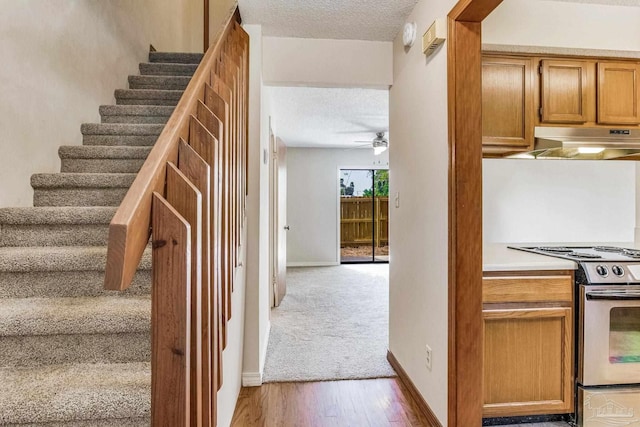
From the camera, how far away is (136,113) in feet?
8.54

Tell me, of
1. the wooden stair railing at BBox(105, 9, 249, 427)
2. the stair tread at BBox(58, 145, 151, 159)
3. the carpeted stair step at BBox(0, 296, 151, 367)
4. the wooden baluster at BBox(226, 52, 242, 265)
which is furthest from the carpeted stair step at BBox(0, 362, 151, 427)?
the stair tread at BBox(58, 145, 151, 159)

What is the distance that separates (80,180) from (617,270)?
2.89 metres

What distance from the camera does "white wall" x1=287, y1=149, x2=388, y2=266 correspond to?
6.83 m

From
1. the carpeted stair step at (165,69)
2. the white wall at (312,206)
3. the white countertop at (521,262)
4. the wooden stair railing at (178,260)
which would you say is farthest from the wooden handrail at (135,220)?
the white wall at (312,206)

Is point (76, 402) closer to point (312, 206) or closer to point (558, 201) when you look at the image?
point (558, 201)

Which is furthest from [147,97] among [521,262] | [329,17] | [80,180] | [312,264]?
[312,264]

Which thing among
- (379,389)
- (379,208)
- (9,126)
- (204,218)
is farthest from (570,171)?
(379,208)

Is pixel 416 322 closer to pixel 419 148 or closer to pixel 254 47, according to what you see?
pixel 419 148

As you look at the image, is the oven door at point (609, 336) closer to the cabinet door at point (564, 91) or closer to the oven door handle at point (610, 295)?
the oven door handle at point (610, 295)

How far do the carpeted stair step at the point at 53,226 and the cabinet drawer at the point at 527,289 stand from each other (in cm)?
193

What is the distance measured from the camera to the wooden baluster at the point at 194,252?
0.75m

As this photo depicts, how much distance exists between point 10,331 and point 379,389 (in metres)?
1.95

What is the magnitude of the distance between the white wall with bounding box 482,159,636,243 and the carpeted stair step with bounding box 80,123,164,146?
7.75 feet

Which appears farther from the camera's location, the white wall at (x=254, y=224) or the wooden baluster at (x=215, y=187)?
Result: the white wall at (x=254, y=224)
